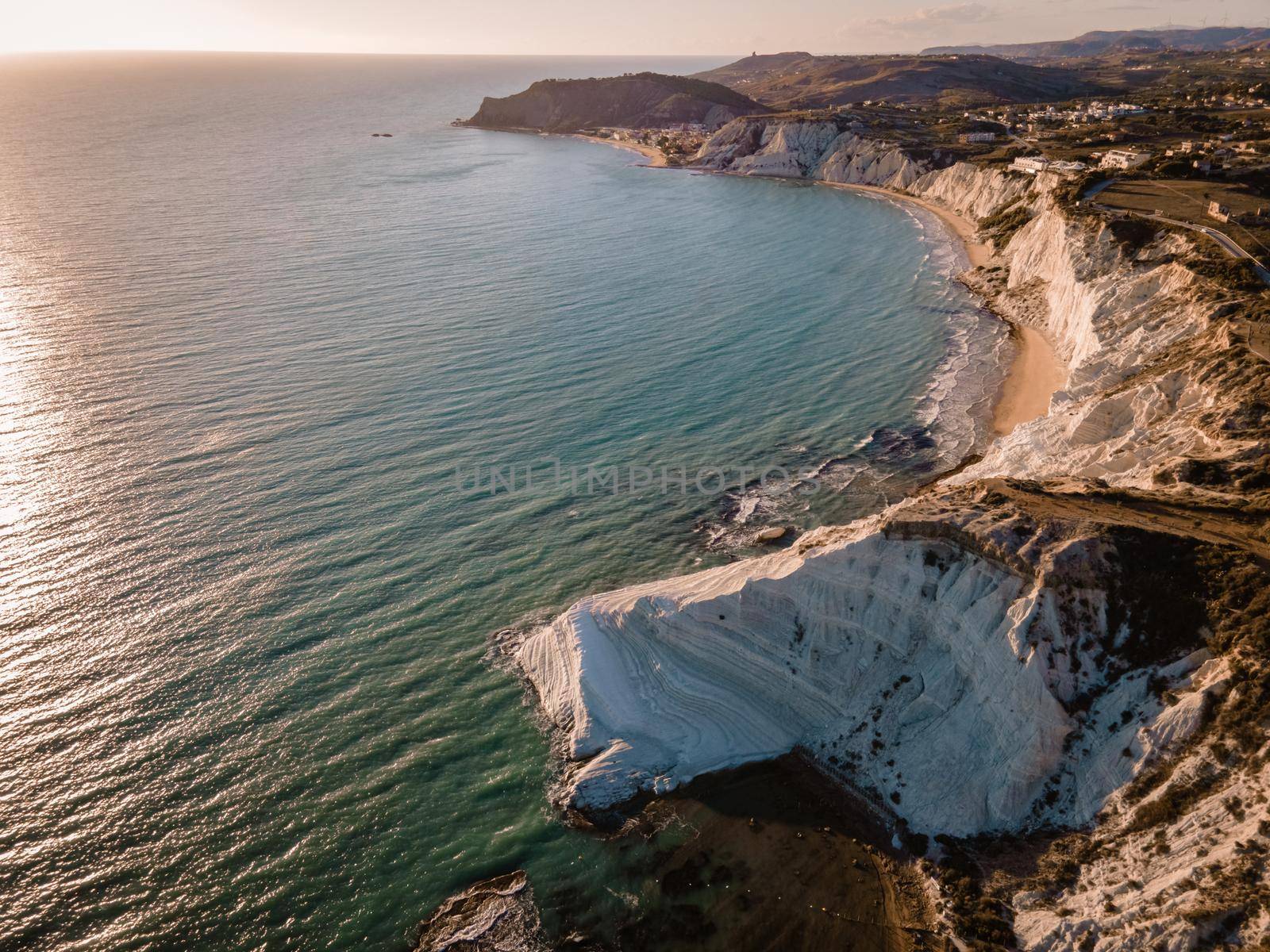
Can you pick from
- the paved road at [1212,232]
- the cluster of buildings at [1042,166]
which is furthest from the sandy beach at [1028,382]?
the cluster of buildings at [1042,166]

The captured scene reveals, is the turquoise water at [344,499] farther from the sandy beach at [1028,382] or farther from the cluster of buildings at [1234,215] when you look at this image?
the cluster of buildings at [1234,215]

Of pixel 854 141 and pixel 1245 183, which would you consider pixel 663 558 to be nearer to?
pixel 1245 183

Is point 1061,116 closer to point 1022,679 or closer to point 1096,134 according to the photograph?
point 1096,134

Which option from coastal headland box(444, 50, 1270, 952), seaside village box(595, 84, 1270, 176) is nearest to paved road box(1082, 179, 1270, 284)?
coastal headland box(444, 50, 1270, 952)

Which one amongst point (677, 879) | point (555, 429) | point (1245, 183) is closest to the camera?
point (677, 879)

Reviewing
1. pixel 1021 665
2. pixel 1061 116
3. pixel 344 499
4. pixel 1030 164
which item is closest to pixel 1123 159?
pixel 1030 164

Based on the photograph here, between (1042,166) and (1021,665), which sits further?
(1042,166)

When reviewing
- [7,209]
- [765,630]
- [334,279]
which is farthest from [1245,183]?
[7,209]
